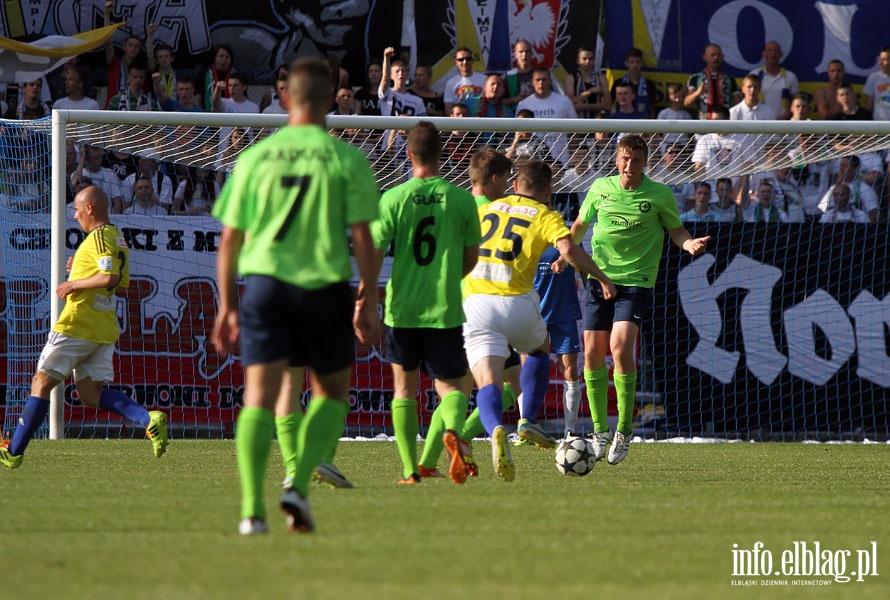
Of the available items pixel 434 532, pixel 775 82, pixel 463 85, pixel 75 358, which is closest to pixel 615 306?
pixel 75 358

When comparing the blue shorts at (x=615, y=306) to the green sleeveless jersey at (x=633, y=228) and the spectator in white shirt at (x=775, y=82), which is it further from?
the spectator in white shirt at (x=775, y=82)

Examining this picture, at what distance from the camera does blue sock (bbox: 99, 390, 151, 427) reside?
8805 millimetres

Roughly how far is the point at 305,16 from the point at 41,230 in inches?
208

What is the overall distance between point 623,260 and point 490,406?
2302mm

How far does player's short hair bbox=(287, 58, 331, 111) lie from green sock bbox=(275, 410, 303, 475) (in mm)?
2036

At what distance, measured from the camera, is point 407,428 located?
6.97 m

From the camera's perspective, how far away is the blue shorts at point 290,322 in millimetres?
4773

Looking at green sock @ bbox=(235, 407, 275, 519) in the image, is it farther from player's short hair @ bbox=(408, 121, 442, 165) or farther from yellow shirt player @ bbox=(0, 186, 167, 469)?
yellow shirt player @ bbox=(0, 186, 167, 469)

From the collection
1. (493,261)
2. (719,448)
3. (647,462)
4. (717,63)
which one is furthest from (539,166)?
(717,63)

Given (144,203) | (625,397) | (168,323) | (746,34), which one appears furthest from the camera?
(746,34)

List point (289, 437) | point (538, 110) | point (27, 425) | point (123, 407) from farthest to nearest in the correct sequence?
point (538, 110), point (123, 407), point (27, 425), point (289, 437)

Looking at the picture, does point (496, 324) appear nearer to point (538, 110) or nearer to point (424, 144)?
point (424, 144)

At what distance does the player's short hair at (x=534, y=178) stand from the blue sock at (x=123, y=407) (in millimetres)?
3172

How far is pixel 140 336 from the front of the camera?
460 inches
